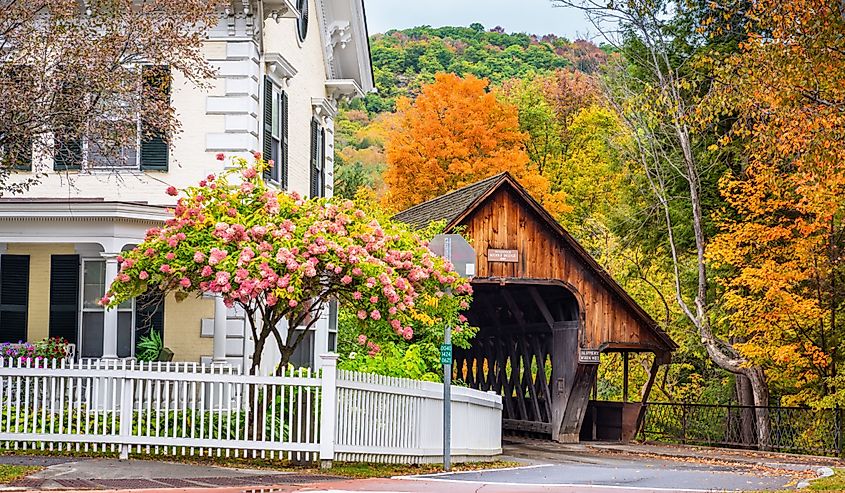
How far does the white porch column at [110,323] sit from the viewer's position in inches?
749

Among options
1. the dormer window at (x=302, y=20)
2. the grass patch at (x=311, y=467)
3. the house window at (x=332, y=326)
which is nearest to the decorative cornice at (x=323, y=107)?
the dormer window at (x=302, y=20)

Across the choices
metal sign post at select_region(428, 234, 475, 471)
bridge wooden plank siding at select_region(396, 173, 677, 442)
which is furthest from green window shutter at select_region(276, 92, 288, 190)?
metal sign post at select_region(428, 234, 475, 471)

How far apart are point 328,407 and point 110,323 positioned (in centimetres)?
532

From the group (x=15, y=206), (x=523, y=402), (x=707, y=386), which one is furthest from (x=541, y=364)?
(x=15, y=206)

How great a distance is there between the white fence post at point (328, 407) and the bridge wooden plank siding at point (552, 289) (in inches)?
452

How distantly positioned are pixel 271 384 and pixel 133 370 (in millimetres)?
1852

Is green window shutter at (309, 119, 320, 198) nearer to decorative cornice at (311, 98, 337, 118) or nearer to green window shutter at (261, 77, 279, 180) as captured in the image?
decorative cornice at (311, 98, 337, 118)

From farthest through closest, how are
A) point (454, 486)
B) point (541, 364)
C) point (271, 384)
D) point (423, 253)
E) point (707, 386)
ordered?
point (707, 386) < point (541, 364) < point (423, 253) < point (271, 384) < point (454, 486)

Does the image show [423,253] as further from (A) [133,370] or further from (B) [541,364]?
(B) [541,364]

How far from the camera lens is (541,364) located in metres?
32.2

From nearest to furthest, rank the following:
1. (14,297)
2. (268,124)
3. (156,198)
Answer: (156,198), (14,297), (268,124)

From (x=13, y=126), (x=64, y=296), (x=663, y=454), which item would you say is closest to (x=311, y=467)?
(x=13, y=126)

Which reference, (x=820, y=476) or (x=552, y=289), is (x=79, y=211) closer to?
(x=820, y=476)

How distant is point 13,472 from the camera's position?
13.6 meters
